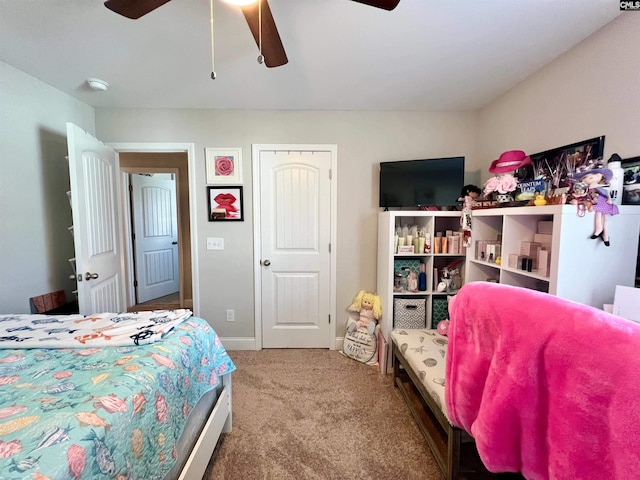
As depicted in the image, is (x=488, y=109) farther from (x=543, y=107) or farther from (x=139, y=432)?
(x=139, y=432)

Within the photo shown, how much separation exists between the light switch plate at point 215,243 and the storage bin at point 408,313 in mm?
1768

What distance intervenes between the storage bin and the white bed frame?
1.45 m

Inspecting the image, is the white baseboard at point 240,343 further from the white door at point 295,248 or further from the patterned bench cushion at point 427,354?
the patterned bench cushion at point 427,354

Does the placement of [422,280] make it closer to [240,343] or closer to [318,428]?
[318,428]

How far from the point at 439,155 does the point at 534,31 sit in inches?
45.7

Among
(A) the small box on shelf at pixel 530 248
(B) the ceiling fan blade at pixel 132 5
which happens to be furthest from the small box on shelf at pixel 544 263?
(B) the ceiling fan blade at pixel 132 5

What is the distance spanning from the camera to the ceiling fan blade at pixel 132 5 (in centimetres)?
102

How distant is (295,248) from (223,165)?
1063 mm

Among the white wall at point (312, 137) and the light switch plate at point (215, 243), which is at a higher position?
the white wall at point (312, 137)

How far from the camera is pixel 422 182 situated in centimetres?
234

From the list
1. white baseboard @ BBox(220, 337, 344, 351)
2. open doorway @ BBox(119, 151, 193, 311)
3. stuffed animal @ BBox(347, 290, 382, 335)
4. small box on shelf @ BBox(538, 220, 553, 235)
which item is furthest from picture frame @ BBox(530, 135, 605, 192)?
open doorway @ BBox(119, 151, 193, 311)

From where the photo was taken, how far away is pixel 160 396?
984 mm

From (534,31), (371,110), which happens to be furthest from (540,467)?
(371,110)

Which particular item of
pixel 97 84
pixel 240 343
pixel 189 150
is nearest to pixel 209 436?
pixel 240 343
